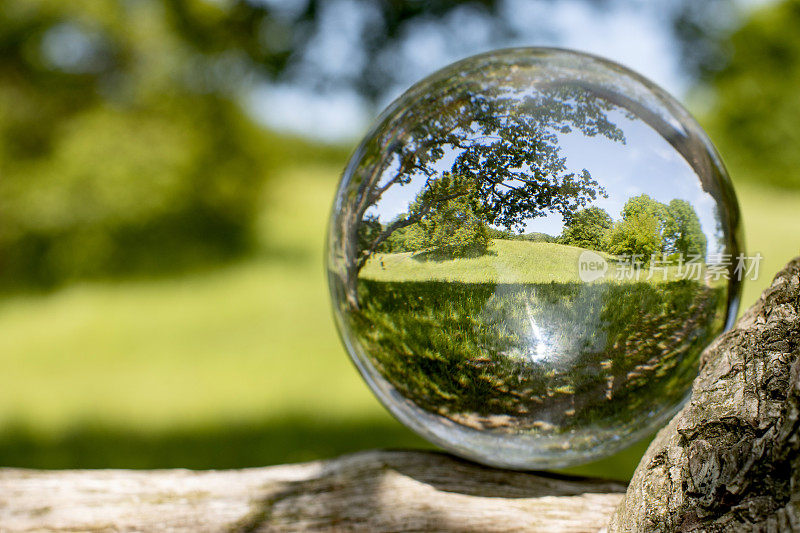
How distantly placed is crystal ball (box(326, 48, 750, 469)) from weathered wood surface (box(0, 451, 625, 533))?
19cm

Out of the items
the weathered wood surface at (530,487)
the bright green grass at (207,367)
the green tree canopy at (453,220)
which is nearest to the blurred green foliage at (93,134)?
the bright green grass at (207,367)

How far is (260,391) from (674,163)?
15.0 ft

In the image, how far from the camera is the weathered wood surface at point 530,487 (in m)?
1.15

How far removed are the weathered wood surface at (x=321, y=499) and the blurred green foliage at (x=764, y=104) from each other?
11.7 m

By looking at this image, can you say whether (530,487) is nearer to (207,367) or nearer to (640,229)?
(640,229)

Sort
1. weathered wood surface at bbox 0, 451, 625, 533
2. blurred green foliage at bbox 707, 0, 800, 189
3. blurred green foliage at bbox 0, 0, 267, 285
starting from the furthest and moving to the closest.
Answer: blurred green foliage at bbox 707, 0, 800, 189 < blurred green foliage at bbox 0, 0, 267, 285 < weathered wood surface at bbox 0, 451, 625, 533

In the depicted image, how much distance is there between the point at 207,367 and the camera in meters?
6.12

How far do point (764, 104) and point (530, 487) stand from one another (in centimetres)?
1351

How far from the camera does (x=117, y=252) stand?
7.90 meters

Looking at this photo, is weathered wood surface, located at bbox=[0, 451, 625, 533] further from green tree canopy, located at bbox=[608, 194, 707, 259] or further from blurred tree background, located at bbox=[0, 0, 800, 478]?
blurred tree background, located at bbox=[0, 0, 800, 478]

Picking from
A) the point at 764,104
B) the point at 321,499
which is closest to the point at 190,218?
the point at 321,499

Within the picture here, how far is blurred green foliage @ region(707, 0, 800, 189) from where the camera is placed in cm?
1231

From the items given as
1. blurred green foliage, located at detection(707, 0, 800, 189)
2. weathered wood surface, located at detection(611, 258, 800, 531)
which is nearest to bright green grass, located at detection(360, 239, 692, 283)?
weathered wood surface, located at detection(611, 258, 800, 531)

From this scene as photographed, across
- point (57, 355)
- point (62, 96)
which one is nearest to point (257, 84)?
point (62, 96)
